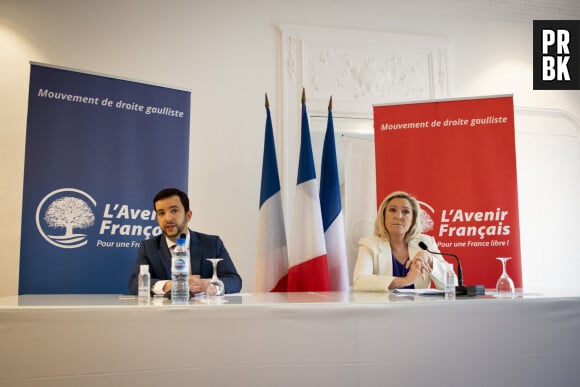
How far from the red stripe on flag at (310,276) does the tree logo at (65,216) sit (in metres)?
1.38

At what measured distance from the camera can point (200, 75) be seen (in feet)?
15.8

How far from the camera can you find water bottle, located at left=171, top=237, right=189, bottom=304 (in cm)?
215

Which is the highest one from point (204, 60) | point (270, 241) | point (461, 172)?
point (204, 60)

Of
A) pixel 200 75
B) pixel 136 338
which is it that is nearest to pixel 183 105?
pixel 200 75

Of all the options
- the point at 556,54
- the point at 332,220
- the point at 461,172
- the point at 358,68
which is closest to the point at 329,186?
the point at 332,220

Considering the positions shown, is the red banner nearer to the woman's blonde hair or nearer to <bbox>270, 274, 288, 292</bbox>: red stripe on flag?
the woman's blonde hair

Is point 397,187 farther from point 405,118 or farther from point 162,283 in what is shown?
point 162,283

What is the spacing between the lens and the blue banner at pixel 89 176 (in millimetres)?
3344

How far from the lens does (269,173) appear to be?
421 cm

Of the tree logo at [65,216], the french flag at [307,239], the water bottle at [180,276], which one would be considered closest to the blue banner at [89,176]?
the tree logo at [65,216]

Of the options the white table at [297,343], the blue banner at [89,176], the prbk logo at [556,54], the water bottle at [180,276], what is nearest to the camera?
the white table at [297,343]

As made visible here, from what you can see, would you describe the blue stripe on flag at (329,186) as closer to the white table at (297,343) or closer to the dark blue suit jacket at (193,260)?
the dark blue suit jacket at (193,260)

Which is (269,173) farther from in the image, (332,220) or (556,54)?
(556,54)

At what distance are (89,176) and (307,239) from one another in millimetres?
1527
